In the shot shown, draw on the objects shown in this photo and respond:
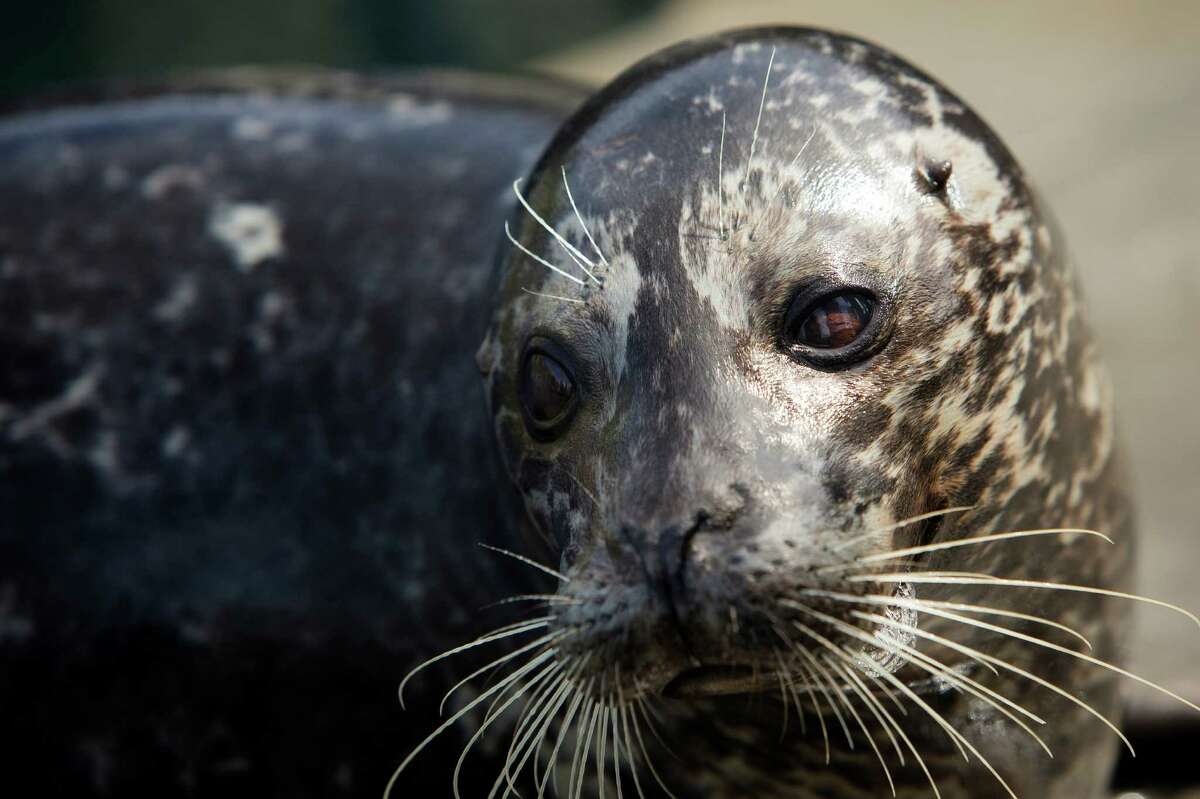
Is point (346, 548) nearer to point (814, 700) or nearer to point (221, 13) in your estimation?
point (814, 700)

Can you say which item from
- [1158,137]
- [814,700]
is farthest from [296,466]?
[1158,137]

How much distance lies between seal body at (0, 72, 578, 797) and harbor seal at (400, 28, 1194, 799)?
0.57 m

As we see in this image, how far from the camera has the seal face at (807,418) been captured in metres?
2.29

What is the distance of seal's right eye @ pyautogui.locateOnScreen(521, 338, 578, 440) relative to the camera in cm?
255

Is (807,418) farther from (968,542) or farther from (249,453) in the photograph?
(249,453)

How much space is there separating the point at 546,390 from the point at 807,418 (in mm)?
461

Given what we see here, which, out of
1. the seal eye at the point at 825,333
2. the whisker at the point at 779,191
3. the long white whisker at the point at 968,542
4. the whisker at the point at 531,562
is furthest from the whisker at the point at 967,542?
the whisker at the point at 779,191

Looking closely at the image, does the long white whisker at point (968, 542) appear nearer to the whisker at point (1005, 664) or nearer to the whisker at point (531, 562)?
the whisker at point (1005, 664)

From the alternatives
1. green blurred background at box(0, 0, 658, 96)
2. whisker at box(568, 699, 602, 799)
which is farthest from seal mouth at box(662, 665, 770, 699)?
green blurred background at box(0, 0, 658, 96)

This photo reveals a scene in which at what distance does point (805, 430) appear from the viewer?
7.70ft

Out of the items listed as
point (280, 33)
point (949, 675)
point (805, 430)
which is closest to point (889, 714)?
point (949, 675)

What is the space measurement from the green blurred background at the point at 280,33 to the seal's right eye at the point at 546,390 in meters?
7.72

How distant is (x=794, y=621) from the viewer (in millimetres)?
2246

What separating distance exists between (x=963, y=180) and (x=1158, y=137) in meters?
4.66
